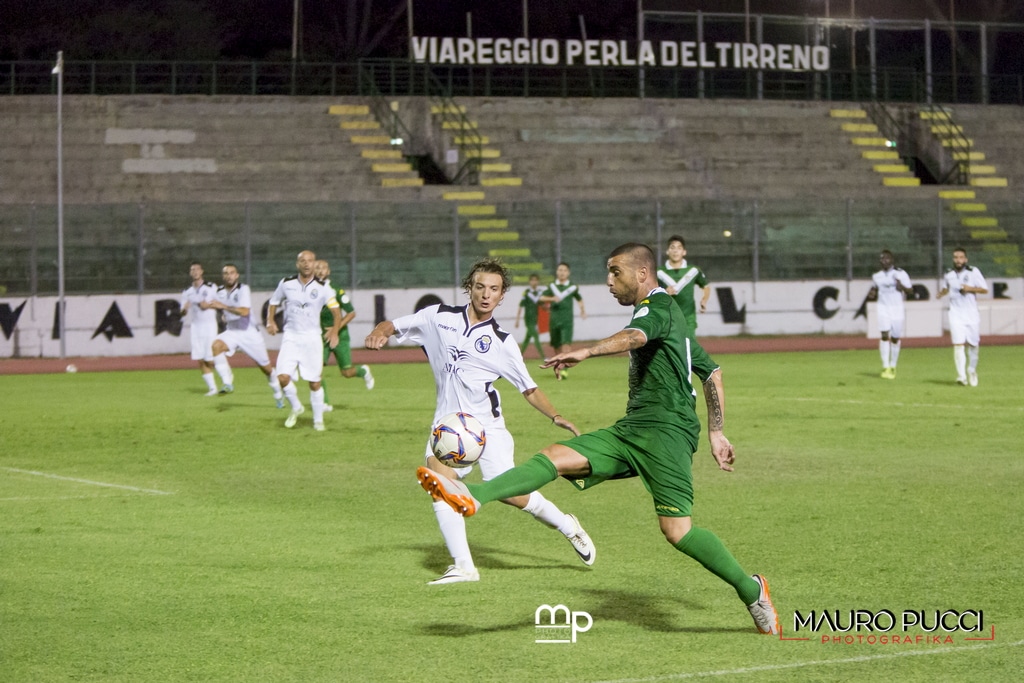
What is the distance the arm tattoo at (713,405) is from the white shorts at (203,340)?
16.7m

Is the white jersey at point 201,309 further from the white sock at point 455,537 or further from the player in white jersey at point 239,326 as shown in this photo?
the white sock at point 455,537

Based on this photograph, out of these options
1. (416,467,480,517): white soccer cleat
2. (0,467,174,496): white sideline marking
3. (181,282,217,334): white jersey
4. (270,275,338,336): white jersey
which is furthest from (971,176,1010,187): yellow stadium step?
(416,467,480,517): white soccer cleat

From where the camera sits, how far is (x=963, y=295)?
2253 cm

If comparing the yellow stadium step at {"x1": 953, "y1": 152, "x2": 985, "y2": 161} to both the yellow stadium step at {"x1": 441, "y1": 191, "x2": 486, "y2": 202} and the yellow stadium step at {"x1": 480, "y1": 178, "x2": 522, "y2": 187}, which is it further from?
the yellow stadium step at {"x1": 441, "y1": 191, "x2": 486, "y2": 202}

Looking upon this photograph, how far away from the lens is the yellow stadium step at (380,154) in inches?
1581

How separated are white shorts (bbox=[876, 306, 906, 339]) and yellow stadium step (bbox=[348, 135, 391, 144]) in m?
20.0

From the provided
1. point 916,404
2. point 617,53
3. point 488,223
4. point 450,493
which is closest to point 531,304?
point 488,223

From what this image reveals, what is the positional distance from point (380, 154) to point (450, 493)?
34.6 meters

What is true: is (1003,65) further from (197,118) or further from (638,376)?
(638,376)

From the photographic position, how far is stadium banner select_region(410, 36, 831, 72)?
42875mm

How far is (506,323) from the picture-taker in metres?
36.3

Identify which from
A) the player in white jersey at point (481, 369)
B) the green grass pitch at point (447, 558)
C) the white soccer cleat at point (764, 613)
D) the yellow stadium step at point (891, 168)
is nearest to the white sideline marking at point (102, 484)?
the green grass pitch at point (447, 558)

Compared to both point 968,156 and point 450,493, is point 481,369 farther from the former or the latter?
point 968,156

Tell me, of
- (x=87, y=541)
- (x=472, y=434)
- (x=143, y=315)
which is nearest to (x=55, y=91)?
(x=143, y=315)
